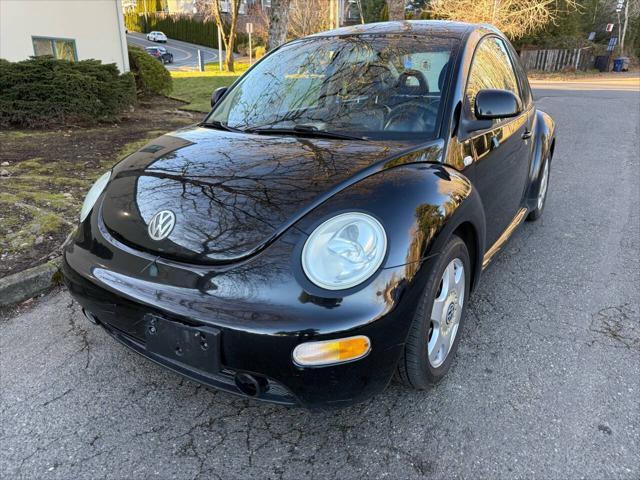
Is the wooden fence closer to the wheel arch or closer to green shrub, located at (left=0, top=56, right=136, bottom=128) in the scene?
green shrub, located at (left=0, top=56, right=136, bottom=128)

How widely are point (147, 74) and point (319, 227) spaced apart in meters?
11.9

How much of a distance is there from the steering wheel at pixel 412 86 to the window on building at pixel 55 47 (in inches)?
389

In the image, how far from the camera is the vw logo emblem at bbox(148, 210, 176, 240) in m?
2.01

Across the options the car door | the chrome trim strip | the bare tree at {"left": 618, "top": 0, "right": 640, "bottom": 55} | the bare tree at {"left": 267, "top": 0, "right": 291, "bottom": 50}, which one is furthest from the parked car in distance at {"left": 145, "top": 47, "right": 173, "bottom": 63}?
the chrome trim strip

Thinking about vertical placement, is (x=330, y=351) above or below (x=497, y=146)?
below

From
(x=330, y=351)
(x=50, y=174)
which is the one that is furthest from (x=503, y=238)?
(x=50, y=174)

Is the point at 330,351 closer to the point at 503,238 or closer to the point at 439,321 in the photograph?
the point at 439,321

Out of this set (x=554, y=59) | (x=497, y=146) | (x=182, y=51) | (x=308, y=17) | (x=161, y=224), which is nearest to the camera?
(x=161, y=224)

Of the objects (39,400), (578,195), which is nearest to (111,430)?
(39,400)

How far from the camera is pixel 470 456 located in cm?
195

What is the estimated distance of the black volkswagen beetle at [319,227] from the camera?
67.5 inches

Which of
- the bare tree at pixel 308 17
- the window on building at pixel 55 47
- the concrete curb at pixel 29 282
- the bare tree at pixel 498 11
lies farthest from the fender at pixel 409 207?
the bare tree at pixel 308 17

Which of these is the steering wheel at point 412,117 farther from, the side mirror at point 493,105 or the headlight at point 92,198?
the headlight at point 92,198

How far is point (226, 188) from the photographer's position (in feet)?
6.91
